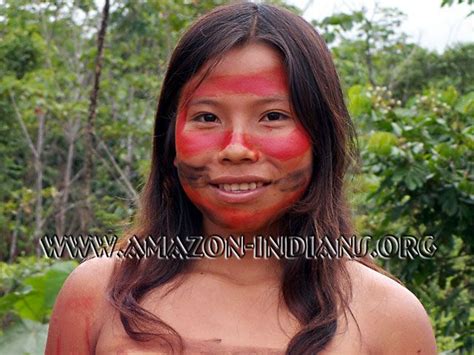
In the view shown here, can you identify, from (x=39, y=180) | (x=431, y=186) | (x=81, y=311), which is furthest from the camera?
(x=39, y=180)

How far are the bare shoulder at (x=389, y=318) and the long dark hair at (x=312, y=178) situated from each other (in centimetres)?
4

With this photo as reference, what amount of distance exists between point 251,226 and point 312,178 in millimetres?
175

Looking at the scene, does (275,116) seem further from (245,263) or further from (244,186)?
(245,263)

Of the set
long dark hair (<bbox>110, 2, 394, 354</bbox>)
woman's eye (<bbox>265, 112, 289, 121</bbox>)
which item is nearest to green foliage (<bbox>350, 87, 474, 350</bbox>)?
long dark hair (<bbox>110, 2, 394, 354</bbox>)

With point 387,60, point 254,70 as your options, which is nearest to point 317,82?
point 254,70

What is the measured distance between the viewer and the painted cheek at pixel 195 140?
187cm

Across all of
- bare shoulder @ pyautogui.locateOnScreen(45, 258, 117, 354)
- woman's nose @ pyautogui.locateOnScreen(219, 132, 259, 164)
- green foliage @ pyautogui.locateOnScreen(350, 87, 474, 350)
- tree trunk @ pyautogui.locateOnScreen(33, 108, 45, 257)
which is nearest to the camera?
woman's nose @ pyautogui.locateOnScreen(219, 132, 259, 164)

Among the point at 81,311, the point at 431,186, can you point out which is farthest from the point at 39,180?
the point at 81,311

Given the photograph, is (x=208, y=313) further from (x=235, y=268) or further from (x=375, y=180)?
(x=375, y=180)

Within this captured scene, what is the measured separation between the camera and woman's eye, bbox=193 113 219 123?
1.90 metres

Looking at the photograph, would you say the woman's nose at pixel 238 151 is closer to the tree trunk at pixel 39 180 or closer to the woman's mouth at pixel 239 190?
the woman's mouth at pixel 239 190

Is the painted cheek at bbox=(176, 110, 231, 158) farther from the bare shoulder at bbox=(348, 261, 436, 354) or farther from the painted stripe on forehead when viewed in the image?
the bare shoulder at bbox=(348, 261, 436, 354)

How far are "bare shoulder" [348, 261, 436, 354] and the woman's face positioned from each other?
0.24 meters

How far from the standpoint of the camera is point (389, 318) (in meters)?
1.90
